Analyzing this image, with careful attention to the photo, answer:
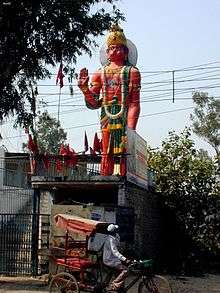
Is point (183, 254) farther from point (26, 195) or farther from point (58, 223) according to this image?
point (58, 223)

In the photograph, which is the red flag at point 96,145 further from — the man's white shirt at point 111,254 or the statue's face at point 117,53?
the man's white shirt at point 111,254

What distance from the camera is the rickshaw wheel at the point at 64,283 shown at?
13.6 metres

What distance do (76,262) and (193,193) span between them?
45.7 feet

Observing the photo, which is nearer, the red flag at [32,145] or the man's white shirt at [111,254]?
the man's white shirt at [111,254]

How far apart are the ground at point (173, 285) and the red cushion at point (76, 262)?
2.71 m

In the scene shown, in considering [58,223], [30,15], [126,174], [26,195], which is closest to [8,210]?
[26,195]

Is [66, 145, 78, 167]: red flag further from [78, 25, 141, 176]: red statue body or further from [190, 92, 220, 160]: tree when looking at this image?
[190, 92, 220, 160]: tree

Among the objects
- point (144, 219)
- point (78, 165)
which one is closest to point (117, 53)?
point (78, 165)

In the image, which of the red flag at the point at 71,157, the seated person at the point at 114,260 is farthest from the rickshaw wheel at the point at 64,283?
the red flag at the point at 71,157

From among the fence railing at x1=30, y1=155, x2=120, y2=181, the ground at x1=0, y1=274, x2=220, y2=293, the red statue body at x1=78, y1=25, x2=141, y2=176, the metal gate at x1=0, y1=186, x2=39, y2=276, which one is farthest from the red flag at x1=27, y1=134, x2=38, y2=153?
the ground at x1=0, y1=274, x2=220, y2=293

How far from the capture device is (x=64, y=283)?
1374 centimetres

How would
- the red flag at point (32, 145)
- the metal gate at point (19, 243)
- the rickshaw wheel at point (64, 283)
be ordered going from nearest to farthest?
the rickshaw wheel at point (64, 283) < the metal gate at point (19, 243) < the red flag at point (32, 145)

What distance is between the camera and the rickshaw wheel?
13.6 meters

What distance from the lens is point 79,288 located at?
44.4 feet
